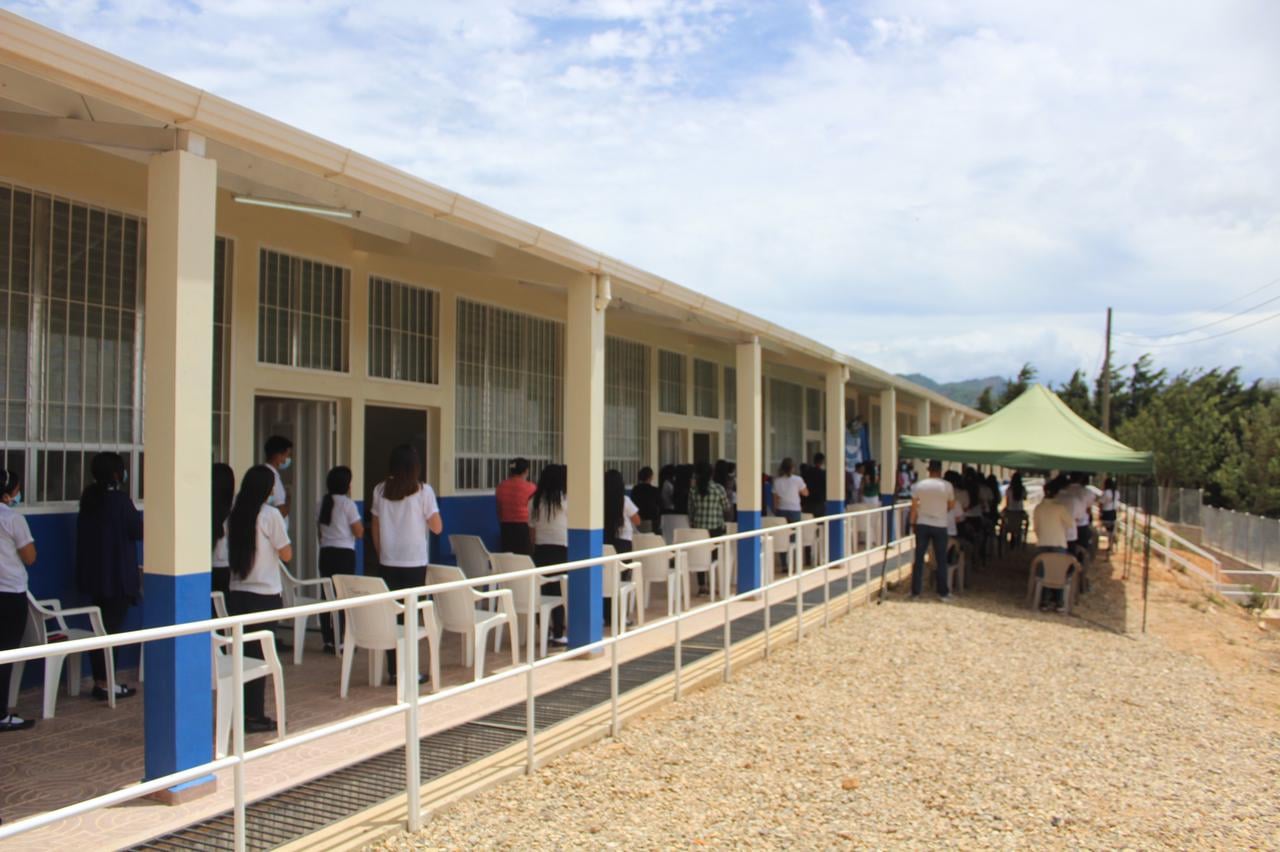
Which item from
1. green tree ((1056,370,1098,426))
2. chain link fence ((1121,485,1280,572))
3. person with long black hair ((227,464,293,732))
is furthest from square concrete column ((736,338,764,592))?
green tree ((1056,370,1098,426))

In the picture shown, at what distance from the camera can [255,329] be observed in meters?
7.85

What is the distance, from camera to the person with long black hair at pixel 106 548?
243 inches

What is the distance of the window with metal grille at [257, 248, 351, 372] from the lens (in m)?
8.04

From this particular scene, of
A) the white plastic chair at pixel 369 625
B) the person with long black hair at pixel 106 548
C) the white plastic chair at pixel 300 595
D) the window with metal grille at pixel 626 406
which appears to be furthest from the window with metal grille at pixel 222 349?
the window with metal grille at pixel 626 406

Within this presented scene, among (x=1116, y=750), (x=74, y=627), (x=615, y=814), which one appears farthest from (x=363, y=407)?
(x=1116, y=750)

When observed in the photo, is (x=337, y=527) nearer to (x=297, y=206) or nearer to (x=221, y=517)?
(x=221, y=517)

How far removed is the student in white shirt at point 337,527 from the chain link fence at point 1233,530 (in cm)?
1225

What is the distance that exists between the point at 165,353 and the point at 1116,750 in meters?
6.17

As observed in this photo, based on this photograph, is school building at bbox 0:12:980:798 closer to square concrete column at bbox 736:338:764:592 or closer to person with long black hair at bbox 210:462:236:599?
square concrete column at bbox 736:338:764:592

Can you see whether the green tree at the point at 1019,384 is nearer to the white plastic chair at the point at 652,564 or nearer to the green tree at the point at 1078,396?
the green tree at the point at 1078,396

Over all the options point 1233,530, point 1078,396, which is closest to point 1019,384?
point 1078,396

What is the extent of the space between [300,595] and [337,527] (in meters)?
1.50

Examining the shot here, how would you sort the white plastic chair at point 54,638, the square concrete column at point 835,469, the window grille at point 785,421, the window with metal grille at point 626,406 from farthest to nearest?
the window grille at point 785,421, the square concrete column at point 835,469, the window with metal grille at point 626,406, the white plastic chair at point 54,638

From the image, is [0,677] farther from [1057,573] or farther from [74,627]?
[1057,573]
